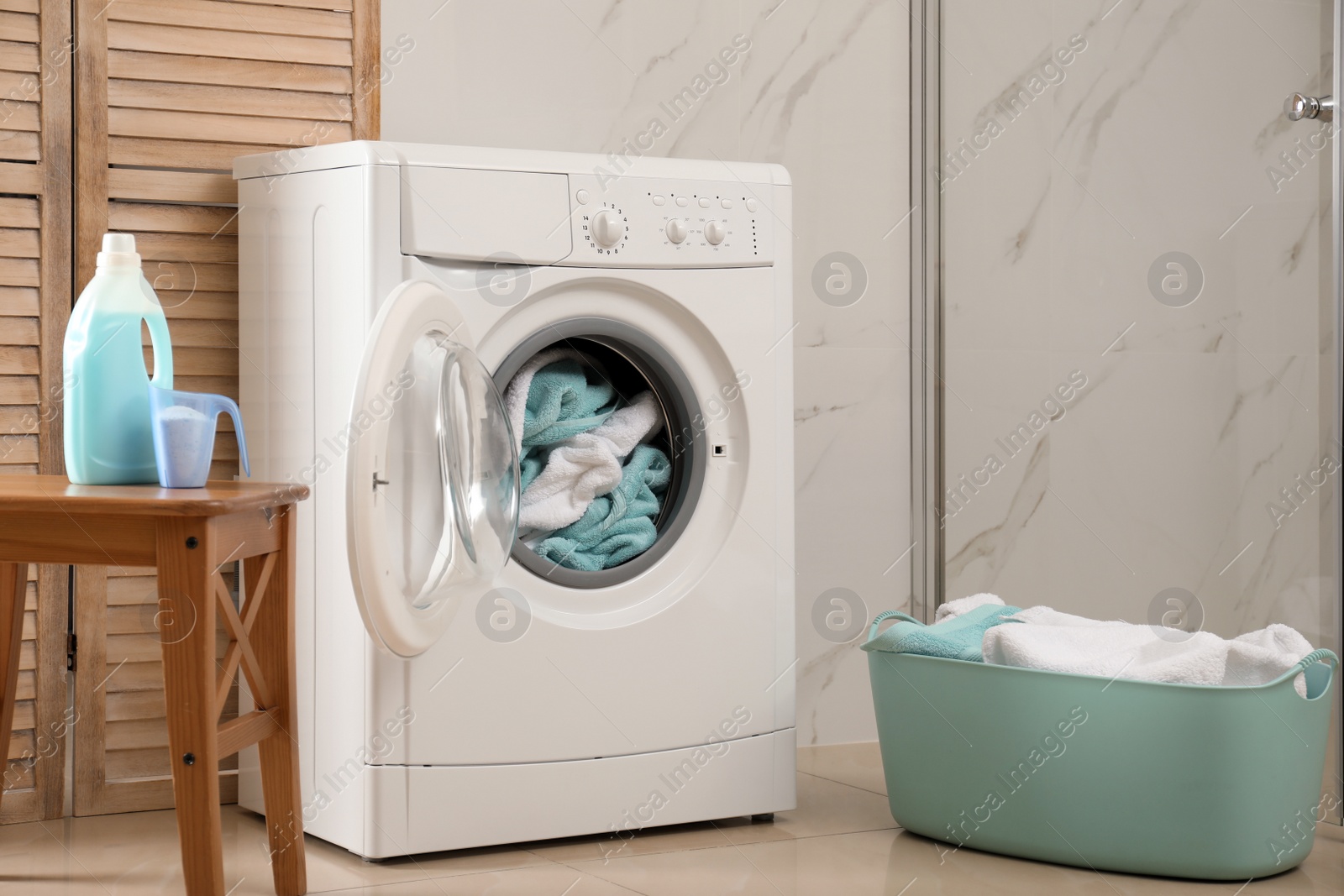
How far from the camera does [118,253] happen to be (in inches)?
56.3

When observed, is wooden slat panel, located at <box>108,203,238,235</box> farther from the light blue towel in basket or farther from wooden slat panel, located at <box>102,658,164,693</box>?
the light blue towel in basket

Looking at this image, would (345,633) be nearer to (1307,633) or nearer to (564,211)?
(564,211)

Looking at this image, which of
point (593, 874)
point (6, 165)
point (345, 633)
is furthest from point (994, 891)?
point (6, 165)

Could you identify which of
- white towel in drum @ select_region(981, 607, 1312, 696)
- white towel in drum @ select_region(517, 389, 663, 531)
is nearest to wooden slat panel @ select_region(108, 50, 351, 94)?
white towel in drum @ select_region(517, 389, 663, 531)

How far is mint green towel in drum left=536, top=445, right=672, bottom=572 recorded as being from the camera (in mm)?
1743

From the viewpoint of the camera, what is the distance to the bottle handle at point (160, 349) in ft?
4.73

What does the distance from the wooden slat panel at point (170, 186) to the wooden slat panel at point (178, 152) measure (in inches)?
0.6

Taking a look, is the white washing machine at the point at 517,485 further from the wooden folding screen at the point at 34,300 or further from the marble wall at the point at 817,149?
the marble wall at the point at 817,149

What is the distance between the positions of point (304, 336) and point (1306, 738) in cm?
146

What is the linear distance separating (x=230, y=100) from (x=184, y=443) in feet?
2.76

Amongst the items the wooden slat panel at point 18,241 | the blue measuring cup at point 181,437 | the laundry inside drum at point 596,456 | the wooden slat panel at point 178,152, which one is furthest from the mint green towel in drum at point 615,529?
the wooden slat panel at point 18,241

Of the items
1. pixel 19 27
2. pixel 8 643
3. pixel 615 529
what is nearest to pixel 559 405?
pixel 615 529

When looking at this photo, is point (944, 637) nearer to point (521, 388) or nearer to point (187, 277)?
point (521, 388)

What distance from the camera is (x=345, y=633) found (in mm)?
1665
